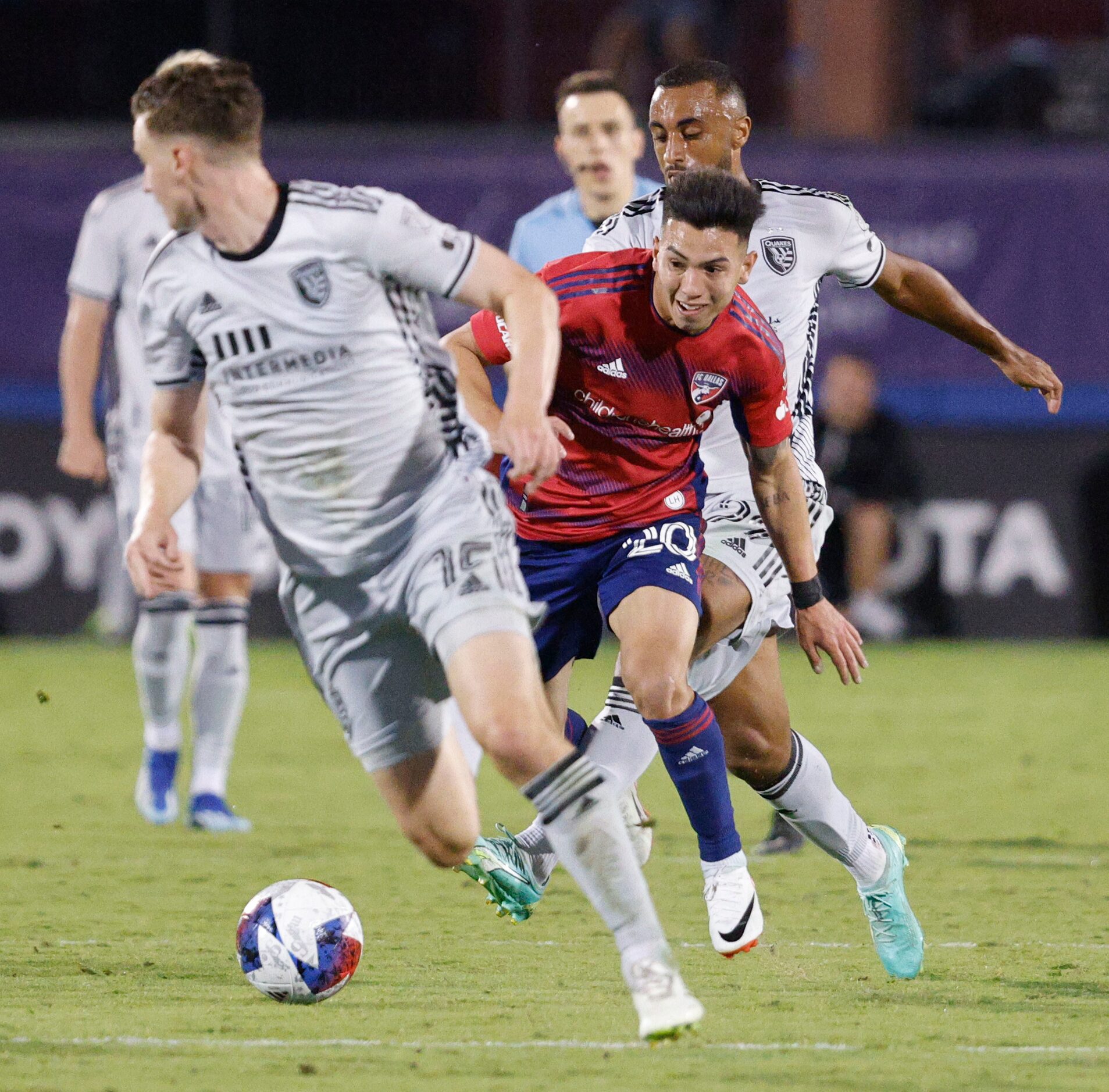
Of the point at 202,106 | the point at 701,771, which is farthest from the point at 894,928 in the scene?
the point at 202,106

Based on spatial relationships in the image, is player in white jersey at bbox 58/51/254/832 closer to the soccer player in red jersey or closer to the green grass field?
the green grass field

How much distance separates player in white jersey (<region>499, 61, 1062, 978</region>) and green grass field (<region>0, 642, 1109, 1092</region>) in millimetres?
398

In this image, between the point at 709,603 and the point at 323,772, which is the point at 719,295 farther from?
the point at 323,772

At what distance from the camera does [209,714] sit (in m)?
8.00

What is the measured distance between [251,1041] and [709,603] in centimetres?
180

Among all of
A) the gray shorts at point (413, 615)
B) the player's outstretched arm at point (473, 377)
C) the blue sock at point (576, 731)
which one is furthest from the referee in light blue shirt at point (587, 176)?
the gray shorts at point (413, 615)

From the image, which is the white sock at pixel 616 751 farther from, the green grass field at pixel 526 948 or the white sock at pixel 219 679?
the white sock at pixel 219 679

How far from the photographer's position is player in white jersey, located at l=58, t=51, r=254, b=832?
26.2 ft

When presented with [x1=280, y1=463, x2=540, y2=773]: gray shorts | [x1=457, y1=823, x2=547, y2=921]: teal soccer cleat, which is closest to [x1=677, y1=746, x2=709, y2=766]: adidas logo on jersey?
[x1=457, y1=823, x2=547, y2=921]: teal soccer cleat

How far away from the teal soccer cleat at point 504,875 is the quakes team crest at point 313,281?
1653 mm

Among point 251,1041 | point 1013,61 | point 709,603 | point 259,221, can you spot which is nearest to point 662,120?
point 709,603

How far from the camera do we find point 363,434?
4.56 meters

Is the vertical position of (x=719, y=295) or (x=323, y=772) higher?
(x=719, y=295)

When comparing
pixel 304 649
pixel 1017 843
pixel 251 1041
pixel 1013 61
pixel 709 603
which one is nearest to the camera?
pixel 251 1041
